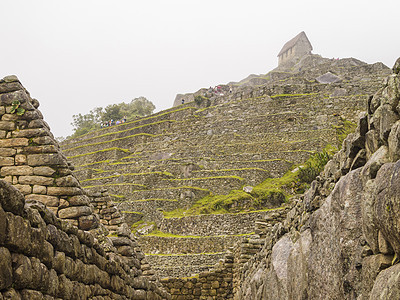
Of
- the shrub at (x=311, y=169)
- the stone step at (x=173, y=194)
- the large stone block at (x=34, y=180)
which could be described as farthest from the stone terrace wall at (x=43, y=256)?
the stone step at (x=173, y=194)

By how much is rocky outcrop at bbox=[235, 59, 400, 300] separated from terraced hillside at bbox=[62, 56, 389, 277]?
28.7 feet

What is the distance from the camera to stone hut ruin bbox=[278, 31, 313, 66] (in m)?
77.9

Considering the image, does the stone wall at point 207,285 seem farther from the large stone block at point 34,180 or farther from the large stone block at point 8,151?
the large stone block at point 8,151

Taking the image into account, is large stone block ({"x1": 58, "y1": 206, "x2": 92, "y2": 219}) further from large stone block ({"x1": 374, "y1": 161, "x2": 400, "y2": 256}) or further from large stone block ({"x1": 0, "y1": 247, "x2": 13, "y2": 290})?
large stone block ({"x1": 374, "y1": 161, "x2": 400, "y2": 256})

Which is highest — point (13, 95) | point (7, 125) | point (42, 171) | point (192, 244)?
point (13, 95)

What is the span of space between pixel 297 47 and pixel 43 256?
7838 cm

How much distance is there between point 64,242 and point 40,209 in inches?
22.0

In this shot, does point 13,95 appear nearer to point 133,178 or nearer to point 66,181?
point 66,181

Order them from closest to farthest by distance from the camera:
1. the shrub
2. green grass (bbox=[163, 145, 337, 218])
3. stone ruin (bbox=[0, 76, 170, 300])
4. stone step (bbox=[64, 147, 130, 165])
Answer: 1. stone ruin (bbox=[0, 76, 170, 300])
2. green grass (bbox=[163, 145, 337, 218])
3. the shrub
4. stone step (bbox=[64, 147, 130, 165])

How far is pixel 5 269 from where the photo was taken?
3.17 meters

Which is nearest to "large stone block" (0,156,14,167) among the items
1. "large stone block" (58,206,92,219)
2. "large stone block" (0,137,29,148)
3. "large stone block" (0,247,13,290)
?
"large stone block" (0,137,29,148)

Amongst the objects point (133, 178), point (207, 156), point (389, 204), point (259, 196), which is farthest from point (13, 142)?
point (207, 156)

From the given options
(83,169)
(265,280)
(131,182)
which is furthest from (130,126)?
(265,280)

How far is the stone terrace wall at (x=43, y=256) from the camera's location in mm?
3254
